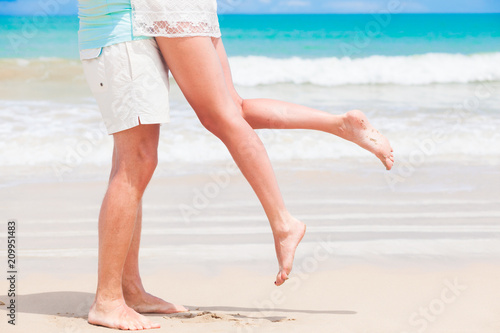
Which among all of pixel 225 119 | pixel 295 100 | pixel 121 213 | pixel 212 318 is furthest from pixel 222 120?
pixel 295 100

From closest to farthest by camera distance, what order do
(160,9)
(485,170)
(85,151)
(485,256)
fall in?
(160,9)
(485,256)
(485,170)
(85,151)

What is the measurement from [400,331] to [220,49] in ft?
3.99

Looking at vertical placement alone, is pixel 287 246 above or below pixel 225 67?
below

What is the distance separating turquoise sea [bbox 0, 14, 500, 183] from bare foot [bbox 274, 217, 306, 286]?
3.22 meters

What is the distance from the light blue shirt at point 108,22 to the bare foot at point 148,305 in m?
1.00

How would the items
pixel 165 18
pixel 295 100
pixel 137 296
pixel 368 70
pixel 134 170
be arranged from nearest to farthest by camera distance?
pixel 165 18 → pixel 134 170 → pixel 137 296 → pixel 295 100 → pixel 368 70

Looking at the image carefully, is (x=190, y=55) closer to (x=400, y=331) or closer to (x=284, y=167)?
(x=400, y=331)

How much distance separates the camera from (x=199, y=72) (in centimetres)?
235

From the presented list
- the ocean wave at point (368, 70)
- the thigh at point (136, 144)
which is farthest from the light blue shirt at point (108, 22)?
the ocean wave at point (368, 70)

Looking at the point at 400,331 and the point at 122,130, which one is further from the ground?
the point at 122,130

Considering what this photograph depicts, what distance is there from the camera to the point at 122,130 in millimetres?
2357

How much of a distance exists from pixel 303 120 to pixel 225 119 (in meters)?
0.38

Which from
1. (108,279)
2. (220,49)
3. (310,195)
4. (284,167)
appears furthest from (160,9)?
(284,167)

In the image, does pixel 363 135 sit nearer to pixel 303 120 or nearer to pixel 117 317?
pixel 303 120
